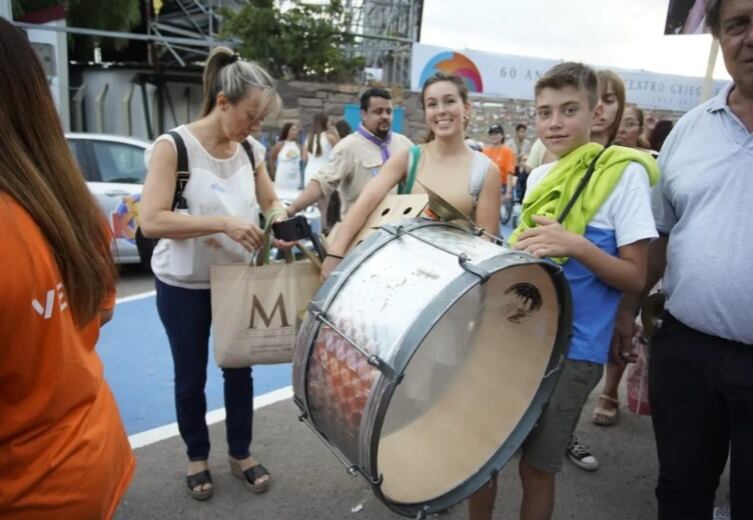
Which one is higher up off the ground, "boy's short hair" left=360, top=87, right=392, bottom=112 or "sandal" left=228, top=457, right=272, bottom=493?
"boy's short hair" left=360, top=87, right=392, bottom=112

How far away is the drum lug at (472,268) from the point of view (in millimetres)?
1366

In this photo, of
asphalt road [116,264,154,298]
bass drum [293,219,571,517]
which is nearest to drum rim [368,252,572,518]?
bass drum [293,219,571,517]

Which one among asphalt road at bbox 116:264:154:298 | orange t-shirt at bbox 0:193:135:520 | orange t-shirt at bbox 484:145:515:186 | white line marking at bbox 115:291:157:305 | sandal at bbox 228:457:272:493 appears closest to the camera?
orange t-shirt at bbox 0:193:135:520

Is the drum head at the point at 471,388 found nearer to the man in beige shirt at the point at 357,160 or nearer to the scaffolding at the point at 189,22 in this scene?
the man in beige shirt at the point at 357,160

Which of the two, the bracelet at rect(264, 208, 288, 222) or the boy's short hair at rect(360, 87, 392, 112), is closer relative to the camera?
the bracelet at rect(264, 208, 288, 222)

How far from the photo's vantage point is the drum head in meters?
1.69

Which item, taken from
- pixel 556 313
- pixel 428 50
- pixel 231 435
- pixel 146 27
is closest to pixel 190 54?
pixel 146 27

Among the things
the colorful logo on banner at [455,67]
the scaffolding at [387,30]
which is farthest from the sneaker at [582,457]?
the scaffolding at [387,30]

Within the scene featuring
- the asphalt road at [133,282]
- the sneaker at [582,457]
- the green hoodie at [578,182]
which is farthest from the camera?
the asphalt road at [133,282]

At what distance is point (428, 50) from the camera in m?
11.6

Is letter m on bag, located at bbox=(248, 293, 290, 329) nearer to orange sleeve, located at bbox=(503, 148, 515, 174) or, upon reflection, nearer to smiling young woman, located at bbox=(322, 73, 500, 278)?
smiling young woman, located at bbox=(322, 73, 500, 278)

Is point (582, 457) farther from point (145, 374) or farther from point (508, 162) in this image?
point (508, 162)

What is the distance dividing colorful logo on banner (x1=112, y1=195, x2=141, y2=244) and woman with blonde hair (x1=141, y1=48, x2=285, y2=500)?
4116 mm

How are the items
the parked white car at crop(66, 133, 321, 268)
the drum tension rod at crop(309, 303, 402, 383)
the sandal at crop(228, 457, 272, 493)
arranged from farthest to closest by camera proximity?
the parked white car at crop(66, 133, 321, 268) < the sandal at crop(228, 457, 272, 493) < the drum tension rod at crop(309, 303, 402, 383)
